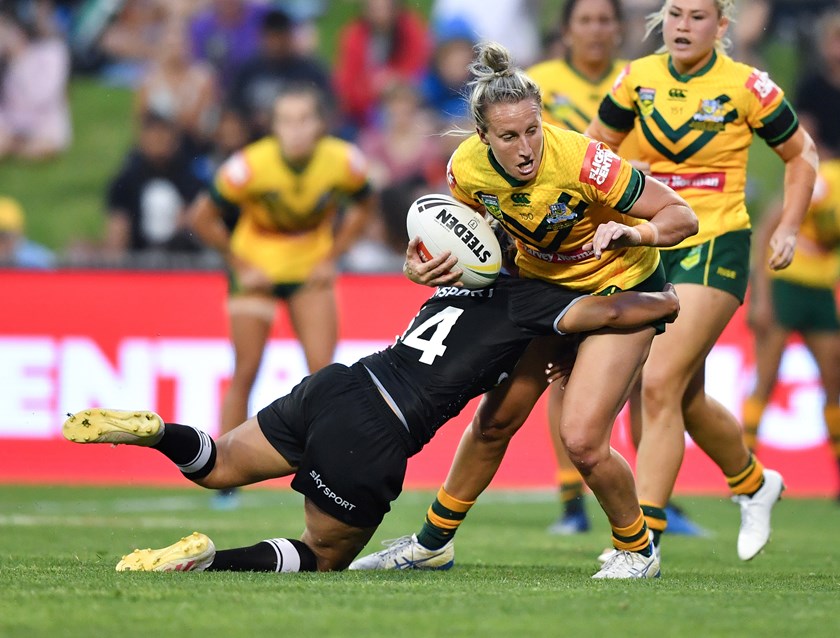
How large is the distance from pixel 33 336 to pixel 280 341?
1.94 metres

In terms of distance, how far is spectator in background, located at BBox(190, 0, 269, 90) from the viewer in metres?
13.9

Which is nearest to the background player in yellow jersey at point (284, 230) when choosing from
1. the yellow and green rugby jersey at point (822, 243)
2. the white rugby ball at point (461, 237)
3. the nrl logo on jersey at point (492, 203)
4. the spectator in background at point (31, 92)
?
the yellow and green rugby jersey at point (822, 243)

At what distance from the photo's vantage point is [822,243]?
403 inches

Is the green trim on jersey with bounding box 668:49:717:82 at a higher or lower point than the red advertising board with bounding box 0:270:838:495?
higher

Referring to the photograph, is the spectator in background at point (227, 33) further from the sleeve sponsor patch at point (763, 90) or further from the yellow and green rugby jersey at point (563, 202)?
the yellow and green rugby jersey at point (563, 202)

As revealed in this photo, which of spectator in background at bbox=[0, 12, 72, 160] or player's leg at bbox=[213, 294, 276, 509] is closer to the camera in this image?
player's leg at bbox=[213, 294, 276, 509]

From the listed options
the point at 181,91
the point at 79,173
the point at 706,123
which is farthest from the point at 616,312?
the point at 79,173

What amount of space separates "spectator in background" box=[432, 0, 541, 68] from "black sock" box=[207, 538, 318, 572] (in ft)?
31.1

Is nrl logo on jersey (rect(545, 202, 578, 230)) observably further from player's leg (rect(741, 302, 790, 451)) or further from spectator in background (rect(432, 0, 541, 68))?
spectator in background (rect(432, 0, 541, 68))

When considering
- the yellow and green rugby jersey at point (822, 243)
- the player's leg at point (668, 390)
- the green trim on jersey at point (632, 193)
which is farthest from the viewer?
the yellow and green rugby jersey at point (822, 243)

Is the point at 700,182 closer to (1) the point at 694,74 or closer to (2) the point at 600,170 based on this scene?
(1) the point at 694,74

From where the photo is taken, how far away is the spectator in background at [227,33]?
1392 centimetres

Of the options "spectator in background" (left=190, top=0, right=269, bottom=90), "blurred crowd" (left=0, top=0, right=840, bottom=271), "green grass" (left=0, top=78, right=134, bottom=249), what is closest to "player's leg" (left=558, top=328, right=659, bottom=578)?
"blurred crowd" (left=0, top=0, right=840, bottom=271)

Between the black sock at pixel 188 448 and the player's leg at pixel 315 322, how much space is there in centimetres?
401
